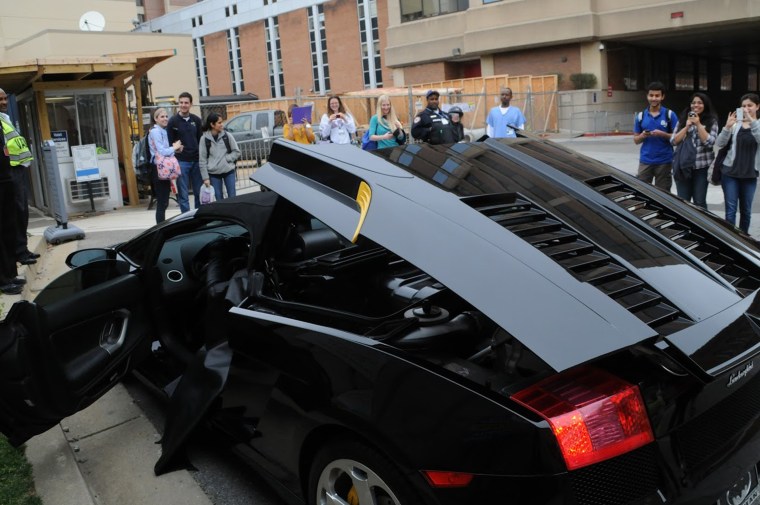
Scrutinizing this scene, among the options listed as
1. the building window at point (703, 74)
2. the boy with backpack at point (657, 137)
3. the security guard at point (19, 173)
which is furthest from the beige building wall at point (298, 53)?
the security guard at point (19, 173)

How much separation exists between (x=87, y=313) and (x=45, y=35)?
84.0ft

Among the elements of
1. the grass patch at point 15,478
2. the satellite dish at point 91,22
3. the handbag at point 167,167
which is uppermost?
the satellite dish at point 91,22

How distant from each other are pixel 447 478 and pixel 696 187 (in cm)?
653

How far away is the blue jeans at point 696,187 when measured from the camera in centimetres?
724

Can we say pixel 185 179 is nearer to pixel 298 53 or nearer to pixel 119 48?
pixel 119 48

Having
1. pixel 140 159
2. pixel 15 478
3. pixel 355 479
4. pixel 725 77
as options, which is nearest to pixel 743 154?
pixel 355 479

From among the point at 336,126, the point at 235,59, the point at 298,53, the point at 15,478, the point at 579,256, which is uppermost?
the point at 235,59

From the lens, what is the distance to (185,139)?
934 cm

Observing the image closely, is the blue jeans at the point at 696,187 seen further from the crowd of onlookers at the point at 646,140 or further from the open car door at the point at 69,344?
the open car door at the point at 69,344

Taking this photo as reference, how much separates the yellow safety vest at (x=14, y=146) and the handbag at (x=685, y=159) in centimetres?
704

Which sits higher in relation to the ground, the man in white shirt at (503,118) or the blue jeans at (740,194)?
the man in white shirt at (503,118)

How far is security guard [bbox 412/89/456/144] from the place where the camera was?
378 inches

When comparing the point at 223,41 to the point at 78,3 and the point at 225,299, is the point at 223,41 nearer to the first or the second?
the point at 78,3

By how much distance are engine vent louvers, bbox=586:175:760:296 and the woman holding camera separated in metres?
4.67
